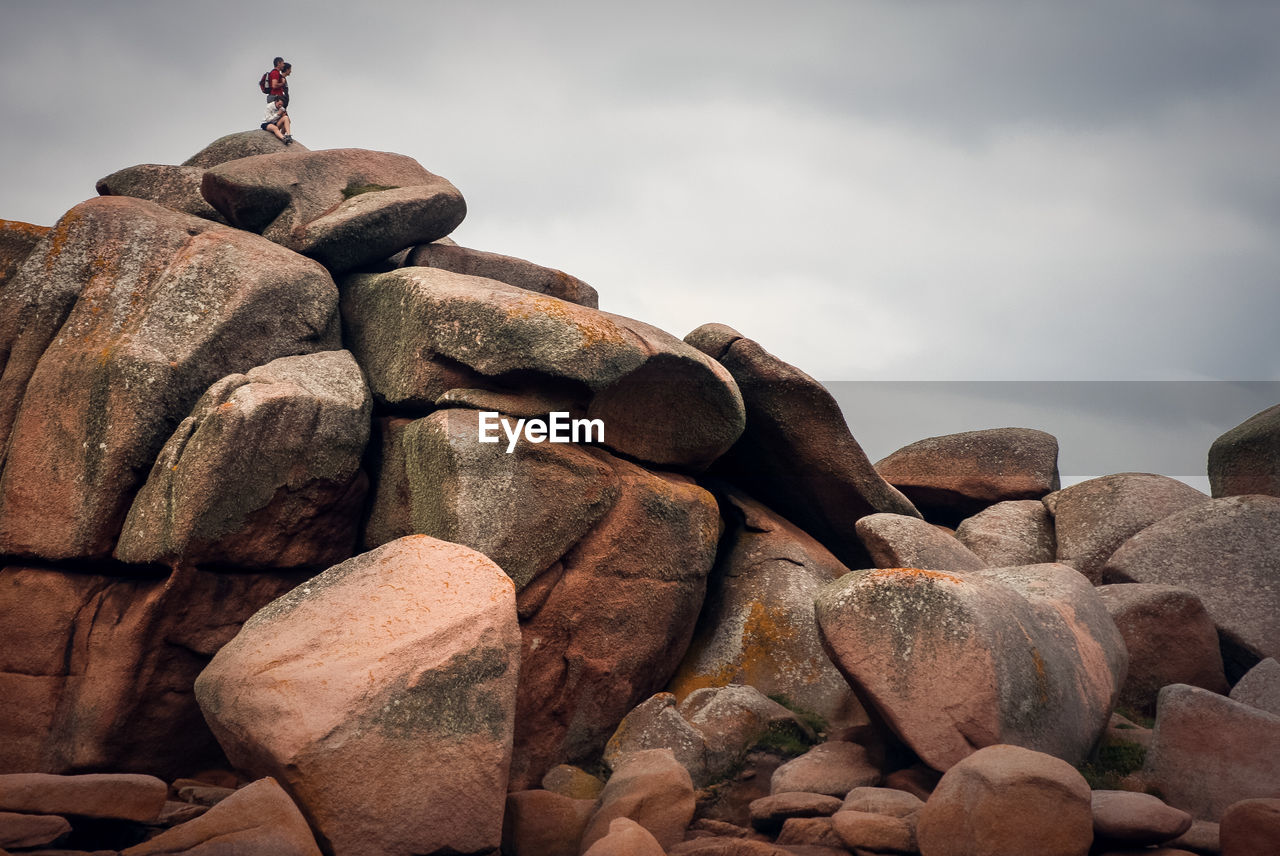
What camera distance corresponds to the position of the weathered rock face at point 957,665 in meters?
8.49


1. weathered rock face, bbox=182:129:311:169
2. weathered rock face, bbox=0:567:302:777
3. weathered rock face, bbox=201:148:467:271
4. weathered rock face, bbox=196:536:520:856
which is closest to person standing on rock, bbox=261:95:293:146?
weathered rock face, bbox=182:129:311:169

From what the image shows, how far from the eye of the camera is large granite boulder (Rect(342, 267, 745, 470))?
10898mm

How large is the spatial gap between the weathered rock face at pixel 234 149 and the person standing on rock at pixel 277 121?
115 cm

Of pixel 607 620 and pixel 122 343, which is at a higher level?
pixel 122 343

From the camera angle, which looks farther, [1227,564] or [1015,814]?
[1227,564]

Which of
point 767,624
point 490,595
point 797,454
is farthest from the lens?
point 797,454

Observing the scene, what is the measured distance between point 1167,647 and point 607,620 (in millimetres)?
6574

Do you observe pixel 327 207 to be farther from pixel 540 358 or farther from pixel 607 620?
pixel 607 620

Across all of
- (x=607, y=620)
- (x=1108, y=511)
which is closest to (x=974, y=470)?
(x=1108, y=511)

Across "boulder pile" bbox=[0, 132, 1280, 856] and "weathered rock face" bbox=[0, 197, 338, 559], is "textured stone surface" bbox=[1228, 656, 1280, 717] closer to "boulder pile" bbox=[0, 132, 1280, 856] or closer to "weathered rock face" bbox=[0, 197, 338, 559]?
"boulder pile" bbox=[0, 132, 1280, 856]

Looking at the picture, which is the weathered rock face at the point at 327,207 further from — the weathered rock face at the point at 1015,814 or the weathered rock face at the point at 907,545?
the weathered rock face at the point at 1015,814

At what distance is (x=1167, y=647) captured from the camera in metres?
11.2

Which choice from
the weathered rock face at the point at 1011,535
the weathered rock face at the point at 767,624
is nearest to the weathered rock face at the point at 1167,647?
the weathered rock face at the point at 767,624
